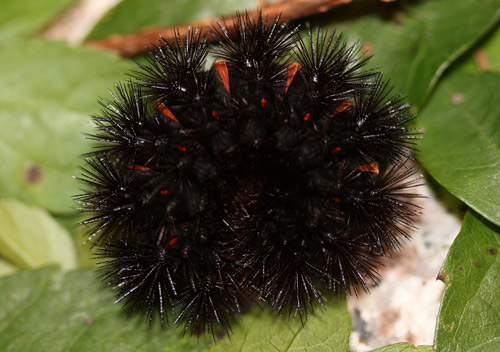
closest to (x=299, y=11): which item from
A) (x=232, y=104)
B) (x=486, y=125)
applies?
(x=232, y=104)

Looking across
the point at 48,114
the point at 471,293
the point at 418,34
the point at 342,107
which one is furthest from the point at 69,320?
the point at 418,34

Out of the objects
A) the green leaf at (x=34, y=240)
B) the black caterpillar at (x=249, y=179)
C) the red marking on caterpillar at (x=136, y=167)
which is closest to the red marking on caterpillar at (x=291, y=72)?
the black caterpillar at (x=249, y=179)

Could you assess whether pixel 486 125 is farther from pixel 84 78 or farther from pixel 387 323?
pixel 84 78

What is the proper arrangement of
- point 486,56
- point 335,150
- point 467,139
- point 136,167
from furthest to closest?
point 486,56, point 467,139, point 136,167, point 335,150

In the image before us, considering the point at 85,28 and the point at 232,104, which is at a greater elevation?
the point at 85,28

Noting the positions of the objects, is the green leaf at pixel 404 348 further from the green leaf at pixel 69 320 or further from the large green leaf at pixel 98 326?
the green leaf at pixel 69 320

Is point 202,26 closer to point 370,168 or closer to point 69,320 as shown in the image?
point 370,168
